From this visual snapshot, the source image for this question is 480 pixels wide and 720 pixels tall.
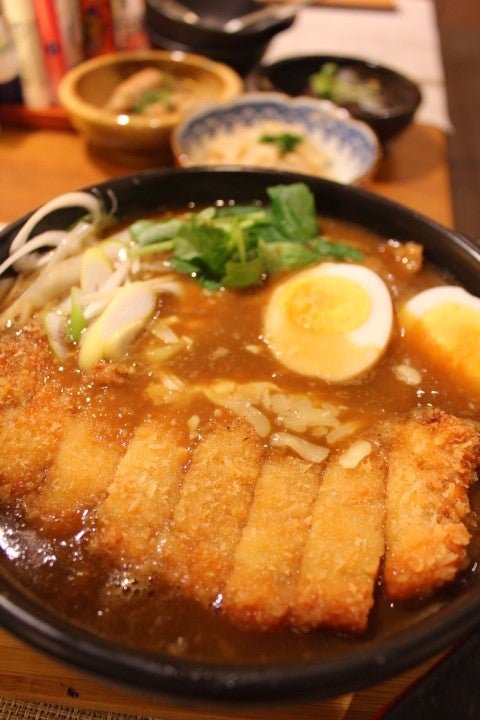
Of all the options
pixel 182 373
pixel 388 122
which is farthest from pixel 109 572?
pixel 388 122

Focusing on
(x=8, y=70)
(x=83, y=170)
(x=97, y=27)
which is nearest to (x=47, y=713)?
(x=83, y=170)

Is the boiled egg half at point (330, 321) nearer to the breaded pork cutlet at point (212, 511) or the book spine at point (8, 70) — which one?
the breaded pork cutlet at point (212, 511)

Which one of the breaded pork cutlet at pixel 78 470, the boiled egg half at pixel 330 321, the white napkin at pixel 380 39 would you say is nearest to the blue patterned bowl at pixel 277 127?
the boiled egg half at pixel 330 321

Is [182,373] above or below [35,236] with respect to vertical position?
below

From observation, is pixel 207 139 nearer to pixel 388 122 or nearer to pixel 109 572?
pixel 388 122

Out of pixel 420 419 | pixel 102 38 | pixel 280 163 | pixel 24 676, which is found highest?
pixel 102 38

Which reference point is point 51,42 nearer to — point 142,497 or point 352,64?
point 352,64

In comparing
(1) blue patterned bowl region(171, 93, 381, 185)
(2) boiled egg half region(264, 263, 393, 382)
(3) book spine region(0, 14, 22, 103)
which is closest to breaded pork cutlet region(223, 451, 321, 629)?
(2) boiled egg half region(264, 263, 393, 382)

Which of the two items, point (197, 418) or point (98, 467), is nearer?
point (98, 467)
